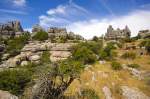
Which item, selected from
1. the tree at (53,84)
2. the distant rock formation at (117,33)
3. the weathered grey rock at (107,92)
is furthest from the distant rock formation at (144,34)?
the tree at (53,84)

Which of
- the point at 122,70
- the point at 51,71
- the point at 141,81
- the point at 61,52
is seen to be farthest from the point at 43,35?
the point at 51,71

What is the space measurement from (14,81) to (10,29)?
9719cm

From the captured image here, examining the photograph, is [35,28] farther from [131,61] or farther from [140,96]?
[140,96]

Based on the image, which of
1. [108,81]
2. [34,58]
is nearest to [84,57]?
[108,81]

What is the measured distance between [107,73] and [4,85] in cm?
2564

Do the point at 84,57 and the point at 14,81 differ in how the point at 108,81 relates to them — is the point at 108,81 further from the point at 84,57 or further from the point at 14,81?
the point at 14,81

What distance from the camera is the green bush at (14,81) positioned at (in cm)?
5722

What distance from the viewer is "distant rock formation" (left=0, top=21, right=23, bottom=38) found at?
14184 cm

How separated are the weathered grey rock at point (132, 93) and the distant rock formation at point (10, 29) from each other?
94018 mm

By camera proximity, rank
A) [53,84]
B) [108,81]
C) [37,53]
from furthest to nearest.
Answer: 1. [37,53]
2. [108,81]
3. [53,84]

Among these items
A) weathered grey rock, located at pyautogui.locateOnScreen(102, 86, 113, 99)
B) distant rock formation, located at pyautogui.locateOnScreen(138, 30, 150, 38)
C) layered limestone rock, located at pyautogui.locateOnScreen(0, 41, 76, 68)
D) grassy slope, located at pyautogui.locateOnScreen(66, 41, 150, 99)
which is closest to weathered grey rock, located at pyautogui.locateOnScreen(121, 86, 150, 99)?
grassy slope, located at pyautogui.locateOnScreen(66, 41, 150, 99)

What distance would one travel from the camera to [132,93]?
5631cm

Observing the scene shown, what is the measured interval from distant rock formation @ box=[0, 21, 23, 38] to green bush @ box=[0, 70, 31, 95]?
3104 inches

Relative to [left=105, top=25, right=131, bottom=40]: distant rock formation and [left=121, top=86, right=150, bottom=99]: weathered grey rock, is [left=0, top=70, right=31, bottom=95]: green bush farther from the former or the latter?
[left=105, top=25, right=131, bottom=40]: distant rock formation
